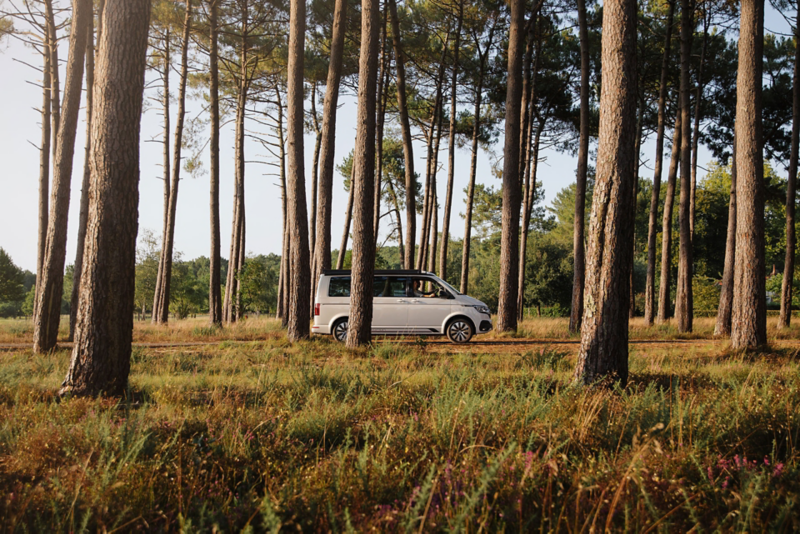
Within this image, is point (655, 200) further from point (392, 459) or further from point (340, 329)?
point (392, 459)

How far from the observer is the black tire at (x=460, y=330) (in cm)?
1297

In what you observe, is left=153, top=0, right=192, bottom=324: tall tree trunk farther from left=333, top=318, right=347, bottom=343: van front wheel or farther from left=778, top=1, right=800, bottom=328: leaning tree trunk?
left=778, top=1, right=800, bottom=328: leaning tree trunk

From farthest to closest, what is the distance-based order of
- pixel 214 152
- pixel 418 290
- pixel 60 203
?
1. pixel 214 152
2. pixel 418 290
3. pixel 60 203

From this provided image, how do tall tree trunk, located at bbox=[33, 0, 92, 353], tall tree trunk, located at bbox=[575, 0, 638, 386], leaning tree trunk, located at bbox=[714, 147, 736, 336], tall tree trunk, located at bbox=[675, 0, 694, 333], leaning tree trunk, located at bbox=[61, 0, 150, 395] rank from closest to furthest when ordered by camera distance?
leaning tree trunk, located at bbox=[61, 0, 150, 395], tall tree trunk, located at bbox=[575, 0, 638, 386], tall tree trunk, located at bbox=[33, 0, 92, 353], leaning tree trunk, located at bbox=[714, 147, 736, 336], tall tree trunk, located at bbox=[675, 0, 694, 333]

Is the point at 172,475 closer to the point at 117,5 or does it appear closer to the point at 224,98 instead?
the point at 117,5

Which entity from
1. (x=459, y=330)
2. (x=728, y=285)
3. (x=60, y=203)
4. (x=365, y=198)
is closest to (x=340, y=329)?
(x=459, y=330)

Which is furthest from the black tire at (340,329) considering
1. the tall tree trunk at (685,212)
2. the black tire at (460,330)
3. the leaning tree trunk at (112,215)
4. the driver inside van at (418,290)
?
the tall tree trunk at (685,212)

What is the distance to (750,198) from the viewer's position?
9867mm

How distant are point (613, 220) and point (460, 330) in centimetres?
739

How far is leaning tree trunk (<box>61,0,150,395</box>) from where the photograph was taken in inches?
221

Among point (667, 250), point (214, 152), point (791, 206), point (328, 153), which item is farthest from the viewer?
point (214, 152)

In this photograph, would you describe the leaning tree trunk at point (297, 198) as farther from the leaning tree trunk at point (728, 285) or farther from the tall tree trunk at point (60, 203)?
the leaning tree trunk at point (728, 285)

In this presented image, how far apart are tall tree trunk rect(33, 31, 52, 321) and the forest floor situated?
36.9ft

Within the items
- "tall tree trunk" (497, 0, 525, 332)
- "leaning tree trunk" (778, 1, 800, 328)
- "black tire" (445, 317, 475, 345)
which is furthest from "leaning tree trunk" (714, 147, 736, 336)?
"black tire" (445, 317, 475, 345)
